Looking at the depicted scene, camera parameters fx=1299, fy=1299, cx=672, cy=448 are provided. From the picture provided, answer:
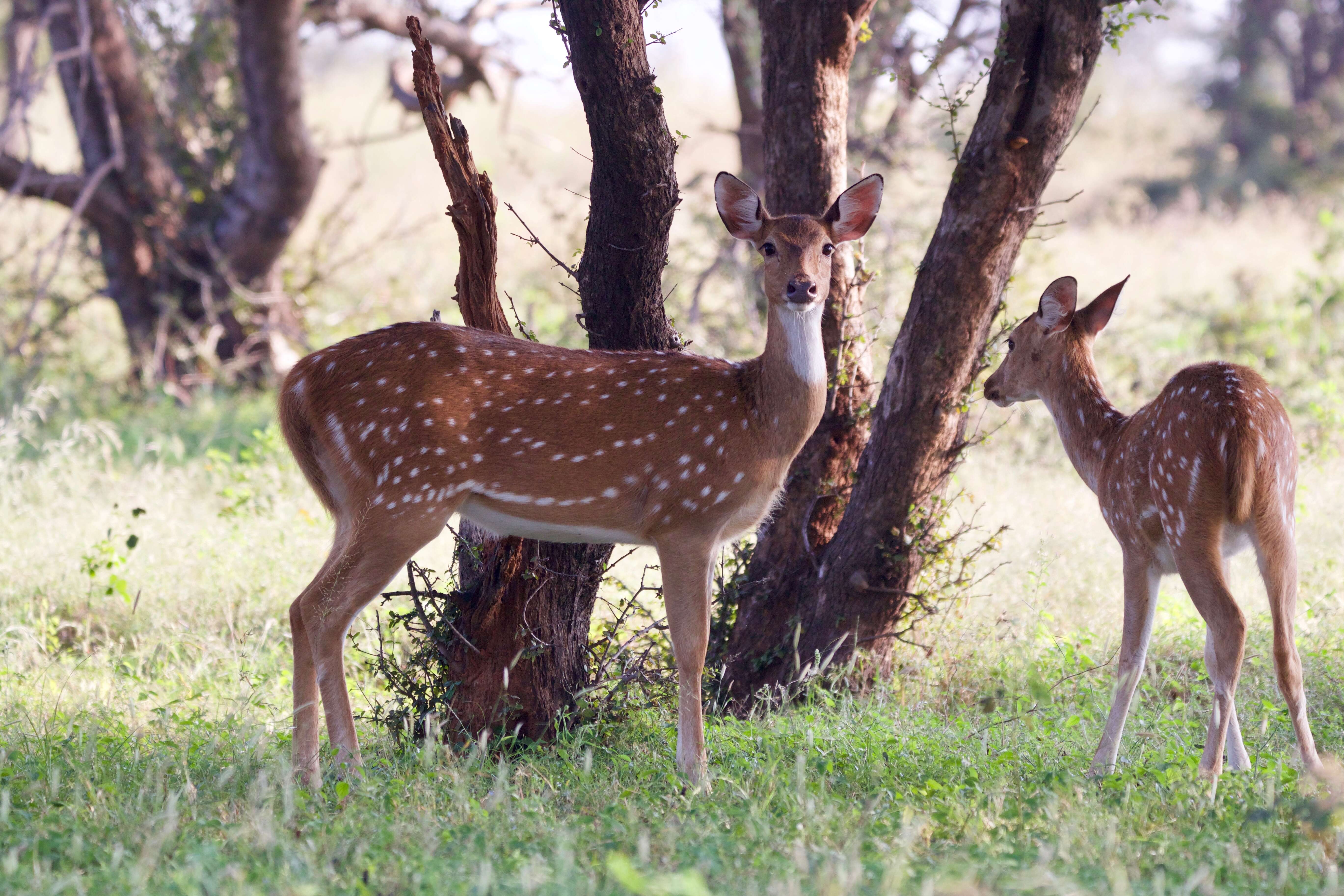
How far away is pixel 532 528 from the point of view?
4.82 meters

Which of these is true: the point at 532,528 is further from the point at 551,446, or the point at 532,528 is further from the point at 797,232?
the point at 797,232

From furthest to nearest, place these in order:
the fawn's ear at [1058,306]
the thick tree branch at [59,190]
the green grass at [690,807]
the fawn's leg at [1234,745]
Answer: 1. the thick tree branch at [59,190]
2. the fawn's ear at [1058,306]
3. the fawn's leg at [1234,745]
4. the green grass at [690,807]

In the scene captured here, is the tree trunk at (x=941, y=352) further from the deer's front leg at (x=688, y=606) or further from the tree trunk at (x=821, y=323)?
the deer's front leg at (x=688, y=606)

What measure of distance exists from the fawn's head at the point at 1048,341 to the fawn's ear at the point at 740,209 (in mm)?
1435

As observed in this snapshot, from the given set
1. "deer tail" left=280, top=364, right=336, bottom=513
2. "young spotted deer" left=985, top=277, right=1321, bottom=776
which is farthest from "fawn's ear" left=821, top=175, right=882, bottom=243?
"deer tail" left=280, top=364, right=336, bottom=513

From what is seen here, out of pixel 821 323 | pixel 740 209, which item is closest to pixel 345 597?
pixel 740 209

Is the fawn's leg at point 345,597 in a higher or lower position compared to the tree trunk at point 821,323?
lower

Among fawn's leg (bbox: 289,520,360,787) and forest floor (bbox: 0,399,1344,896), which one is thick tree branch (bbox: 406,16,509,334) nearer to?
fawn's leg (bbox: 289,520,360,787)

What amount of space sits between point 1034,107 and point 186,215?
9465mm

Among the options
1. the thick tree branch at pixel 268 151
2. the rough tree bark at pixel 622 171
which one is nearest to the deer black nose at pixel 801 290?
the rough tree bark at pixel 622 171

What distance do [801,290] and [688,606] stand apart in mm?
1288

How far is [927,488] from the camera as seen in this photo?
6109mm

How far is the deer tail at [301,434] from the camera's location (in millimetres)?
4980

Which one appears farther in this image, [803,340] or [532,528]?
[803,340]
